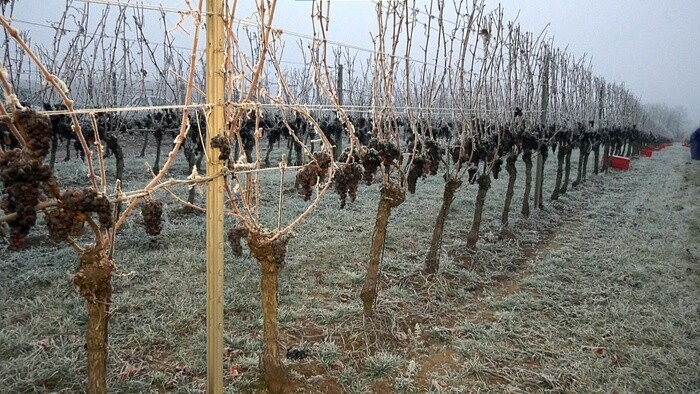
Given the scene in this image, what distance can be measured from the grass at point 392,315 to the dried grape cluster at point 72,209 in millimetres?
1046

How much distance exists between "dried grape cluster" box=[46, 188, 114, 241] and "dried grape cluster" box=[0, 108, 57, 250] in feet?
0.24

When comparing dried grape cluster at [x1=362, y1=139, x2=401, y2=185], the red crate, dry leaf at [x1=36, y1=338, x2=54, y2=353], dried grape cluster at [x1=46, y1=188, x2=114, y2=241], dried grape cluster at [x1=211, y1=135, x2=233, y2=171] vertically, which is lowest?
dry leaf at [x1=36, y1=338, x2=54, y2=353]

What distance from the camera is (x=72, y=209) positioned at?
5.05 feet

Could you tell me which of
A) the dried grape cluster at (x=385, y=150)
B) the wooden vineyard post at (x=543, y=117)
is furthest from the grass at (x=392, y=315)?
the wooden vineyard post at (x=543, y=117)

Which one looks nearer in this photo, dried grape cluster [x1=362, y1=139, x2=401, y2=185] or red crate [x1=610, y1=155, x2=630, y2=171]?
dried grape cluster [x1=362, y1=139, x2=401, y2=185]

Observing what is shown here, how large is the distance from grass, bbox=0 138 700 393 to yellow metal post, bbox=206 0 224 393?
60 centimetres

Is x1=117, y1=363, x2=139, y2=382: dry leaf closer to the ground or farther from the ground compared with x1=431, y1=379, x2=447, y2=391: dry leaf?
farther from the ground

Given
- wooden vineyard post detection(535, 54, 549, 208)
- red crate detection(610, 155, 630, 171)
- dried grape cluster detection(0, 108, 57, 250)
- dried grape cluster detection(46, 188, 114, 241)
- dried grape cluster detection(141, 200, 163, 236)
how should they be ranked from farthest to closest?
red crate detection(610, 155, 630, 171) < wooden vineyard post detection(535, 54, 549, 208) < dried grape cluster detection(141, 200, 163, 236) < dried grape cluster detection(46, 188, 114, 241) < dried grape cluster detection(0, 108, 57, 250)

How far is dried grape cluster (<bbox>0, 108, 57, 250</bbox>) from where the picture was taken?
1383mm

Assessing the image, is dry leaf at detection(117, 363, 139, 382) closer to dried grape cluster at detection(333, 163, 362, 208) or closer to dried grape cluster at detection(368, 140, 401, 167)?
dried grape cluster at detection(333, 163, 362, 208)

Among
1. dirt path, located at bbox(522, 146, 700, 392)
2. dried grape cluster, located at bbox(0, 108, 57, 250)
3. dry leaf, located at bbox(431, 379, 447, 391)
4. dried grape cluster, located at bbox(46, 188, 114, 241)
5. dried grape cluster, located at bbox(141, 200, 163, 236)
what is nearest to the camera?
dried grape cluster, located at bbox(0, 108, 57, 250)

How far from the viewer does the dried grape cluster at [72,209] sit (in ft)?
5.02

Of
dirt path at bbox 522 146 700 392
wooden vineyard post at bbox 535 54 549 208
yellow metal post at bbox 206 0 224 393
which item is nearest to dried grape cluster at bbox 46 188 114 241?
yellow metal post at bbox 206 0 224 393

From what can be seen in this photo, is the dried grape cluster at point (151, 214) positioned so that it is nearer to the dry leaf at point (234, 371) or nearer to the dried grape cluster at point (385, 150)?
the dry leaf at point (234, 371)
